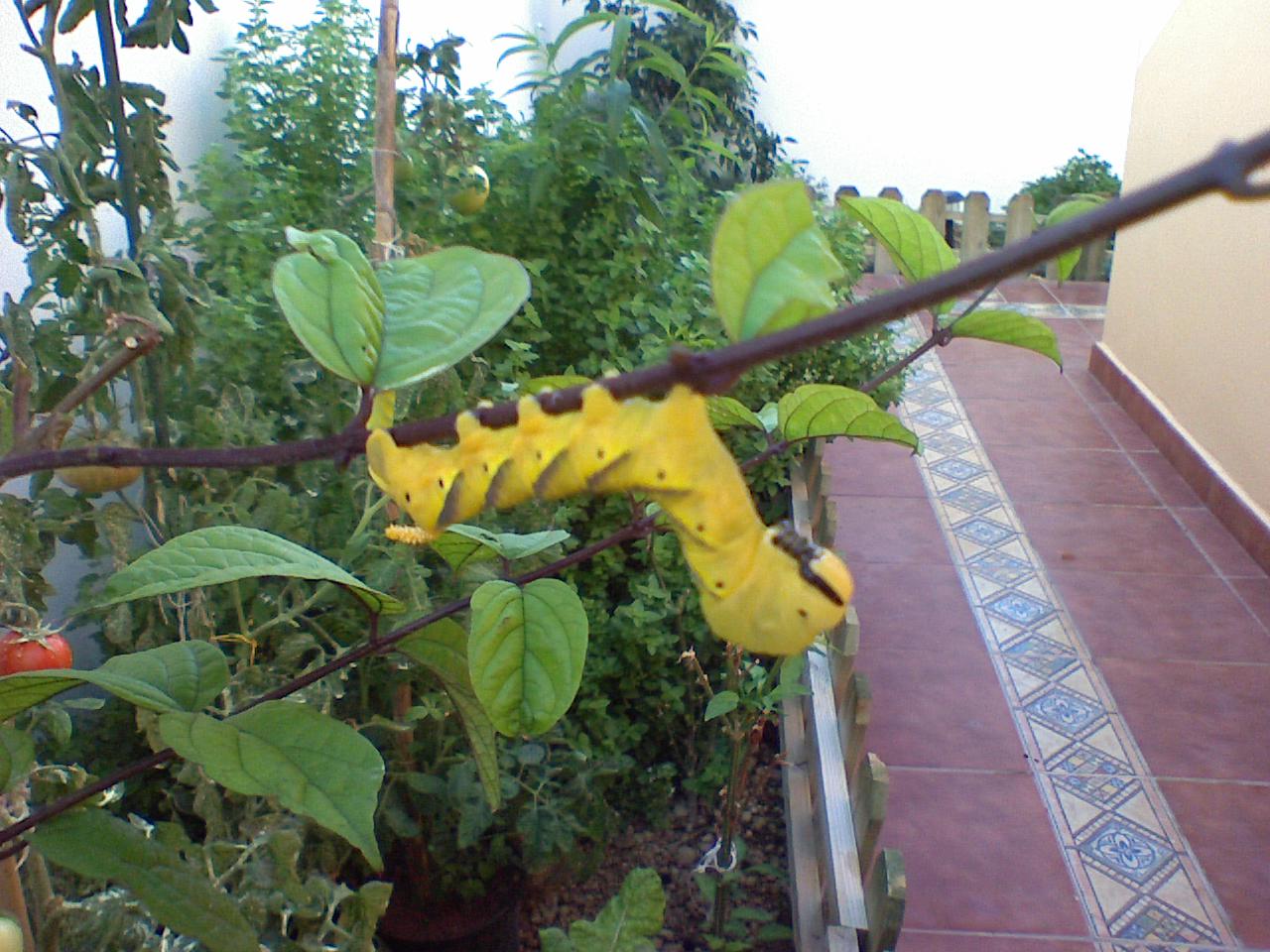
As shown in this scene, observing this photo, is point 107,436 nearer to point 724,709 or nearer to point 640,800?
point 724,709

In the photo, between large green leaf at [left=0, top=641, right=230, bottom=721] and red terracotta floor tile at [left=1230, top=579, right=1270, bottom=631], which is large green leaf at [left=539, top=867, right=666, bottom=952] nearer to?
large green leaf at [left=0, top=641, right=230, bottom=721]

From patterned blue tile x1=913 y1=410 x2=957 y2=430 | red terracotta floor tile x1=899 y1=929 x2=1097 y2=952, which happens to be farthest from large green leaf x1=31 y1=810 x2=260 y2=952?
patterned blue tile x1=913 y1=410 x2=957 y2=430

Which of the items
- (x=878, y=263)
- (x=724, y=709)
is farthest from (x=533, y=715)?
(x=878, y=263)

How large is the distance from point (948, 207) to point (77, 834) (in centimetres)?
688

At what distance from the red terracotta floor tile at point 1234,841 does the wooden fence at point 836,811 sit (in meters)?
0.68

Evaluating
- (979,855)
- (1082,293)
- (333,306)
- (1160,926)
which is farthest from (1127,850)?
(1082,293)

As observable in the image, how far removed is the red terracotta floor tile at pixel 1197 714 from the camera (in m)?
2.36

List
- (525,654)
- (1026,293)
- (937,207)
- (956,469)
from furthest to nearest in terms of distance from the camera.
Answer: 1. (937,207)
2. (1026,293)
3. (956,469)
4. (525,654)

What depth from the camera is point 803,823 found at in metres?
2.03

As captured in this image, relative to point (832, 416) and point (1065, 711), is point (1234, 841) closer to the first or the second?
point (1065, 711)

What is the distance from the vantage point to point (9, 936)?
65 centimetres

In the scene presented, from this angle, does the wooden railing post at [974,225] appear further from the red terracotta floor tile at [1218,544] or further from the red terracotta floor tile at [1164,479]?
the red terracotta floor tile at [1218,544]

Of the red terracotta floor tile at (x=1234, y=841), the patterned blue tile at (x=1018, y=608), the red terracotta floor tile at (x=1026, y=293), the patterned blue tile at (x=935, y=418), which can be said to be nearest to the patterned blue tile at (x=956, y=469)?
the patterned blue tile at (x=935, y=418)

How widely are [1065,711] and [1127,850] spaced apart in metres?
0.45
